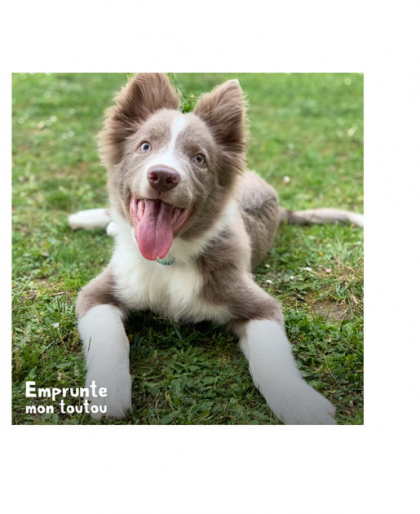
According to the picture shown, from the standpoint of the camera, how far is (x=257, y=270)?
5.36 m

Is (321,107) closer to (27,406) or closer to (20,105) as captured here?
(20,105)

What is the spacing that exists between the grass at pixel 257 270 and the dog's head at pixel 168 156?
1.21ft

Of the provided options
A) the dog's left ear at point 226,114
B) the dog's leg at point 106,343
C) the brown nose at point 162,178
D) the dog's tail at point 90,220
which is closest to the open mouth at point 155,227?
the brown nose at point 162,178

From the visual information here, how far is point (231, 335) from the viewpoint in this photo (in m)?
4.43

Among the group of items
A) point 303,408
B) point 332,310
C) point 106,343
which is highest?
point 332,310

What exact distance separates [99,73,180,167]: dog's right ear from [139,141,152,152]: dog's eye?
24 cm

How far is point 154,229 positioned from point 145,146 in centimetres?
70

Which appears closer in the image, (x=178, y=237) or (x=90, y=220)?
(x=178, y=237)

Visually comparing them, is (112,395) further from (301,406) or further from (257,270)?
(257,270)

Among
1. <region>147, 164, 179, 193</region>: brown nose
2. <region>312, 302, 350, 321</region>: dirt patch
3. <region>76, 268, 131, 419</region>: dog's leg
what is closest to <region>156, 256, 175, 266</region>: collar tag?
<region>76, 268, 131, 419</region>: dog's leg

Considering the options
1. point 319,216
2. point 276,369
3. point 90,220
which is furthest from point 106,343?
point 319,216

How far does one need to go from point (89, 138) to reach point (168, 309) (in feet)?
14.7

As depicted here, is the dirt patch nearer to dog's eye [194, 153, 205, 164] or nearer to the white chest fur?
the white chest fur

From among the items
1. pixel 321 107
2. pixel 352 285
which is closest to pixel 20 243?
pixel 352 285
